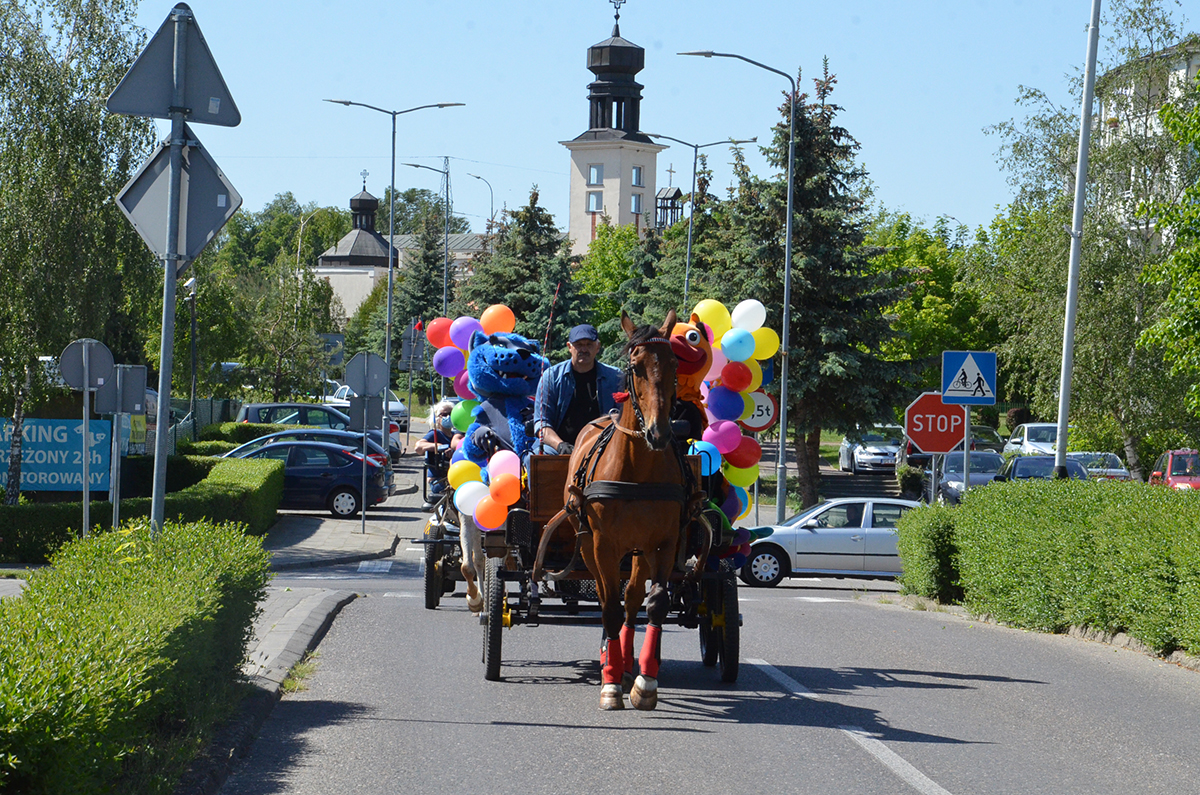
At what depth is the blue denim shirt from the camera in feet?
30.3

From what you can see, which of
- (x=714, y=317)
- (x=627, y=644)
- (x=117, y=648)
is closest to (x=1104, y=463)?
(x=714, y=317)

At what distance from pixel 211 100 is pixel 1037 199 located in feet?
118

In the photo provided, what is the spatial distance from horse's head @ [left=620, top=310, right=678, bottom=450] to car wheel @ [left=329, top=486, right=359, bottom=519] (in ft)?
68.7

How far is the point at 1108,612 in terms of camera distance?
12.1 meters

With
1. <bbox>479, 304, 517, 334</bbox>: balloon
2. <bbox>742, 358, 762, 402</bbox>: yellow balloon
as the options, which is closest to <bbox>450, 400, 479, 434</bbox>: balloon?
<bbox>479, 304, 517, 334</bbox>: balloon

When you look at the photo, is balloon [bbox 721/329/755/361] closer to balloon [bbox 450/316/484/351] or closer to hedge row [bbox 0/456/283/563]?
balloon [bbox 450/316/484/351]

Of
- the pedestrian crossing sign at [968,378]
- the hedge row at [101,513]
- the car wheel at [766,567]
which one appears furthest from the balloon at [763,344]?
the car wheel at [766,567]

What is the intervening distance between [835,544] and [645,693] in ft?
45.7

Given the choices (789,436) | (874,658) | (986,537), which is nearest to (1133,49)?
(789,436)

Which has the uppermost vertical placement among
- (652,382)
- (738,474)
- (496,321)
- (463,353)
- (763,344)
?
(496,321)

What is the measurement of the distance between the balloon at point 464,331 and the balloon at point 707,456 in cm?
261

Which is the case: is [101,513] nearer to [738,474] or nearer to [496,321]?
[496,321]

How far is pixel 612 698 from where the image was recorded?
820cm

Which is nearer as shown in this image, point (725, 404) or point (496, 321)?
point (725, 404)
